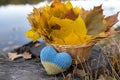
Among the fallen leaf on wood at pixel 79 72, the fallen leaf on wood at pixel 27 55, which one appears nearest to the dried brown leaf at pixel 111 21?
the fallen leaf on wood at pixel 79 72

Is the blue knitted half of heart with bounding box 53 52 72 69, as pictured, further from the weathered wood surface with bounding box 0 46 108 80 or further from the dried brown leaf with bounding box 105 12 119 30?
the dried brown leaf with bounding box 105 12 119 30

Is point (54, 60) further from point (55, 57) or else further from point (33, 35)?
point (33, 35)

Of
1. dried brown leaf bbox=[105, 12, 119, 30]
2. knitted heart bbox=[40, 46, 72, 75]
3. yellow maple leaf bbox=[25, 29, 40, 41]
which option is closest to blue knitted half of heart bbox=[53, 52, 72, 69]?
knitted heart bbox=[40, 46, 72, 75]

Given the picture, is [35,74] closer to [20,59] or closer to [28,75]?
[28,75]

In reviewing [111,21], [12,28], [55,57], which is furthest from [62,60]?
[12,28]

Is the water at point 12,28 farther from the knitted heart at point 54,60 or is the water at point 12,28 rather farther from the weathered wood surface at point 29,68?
the knitted heart at point 54,60
